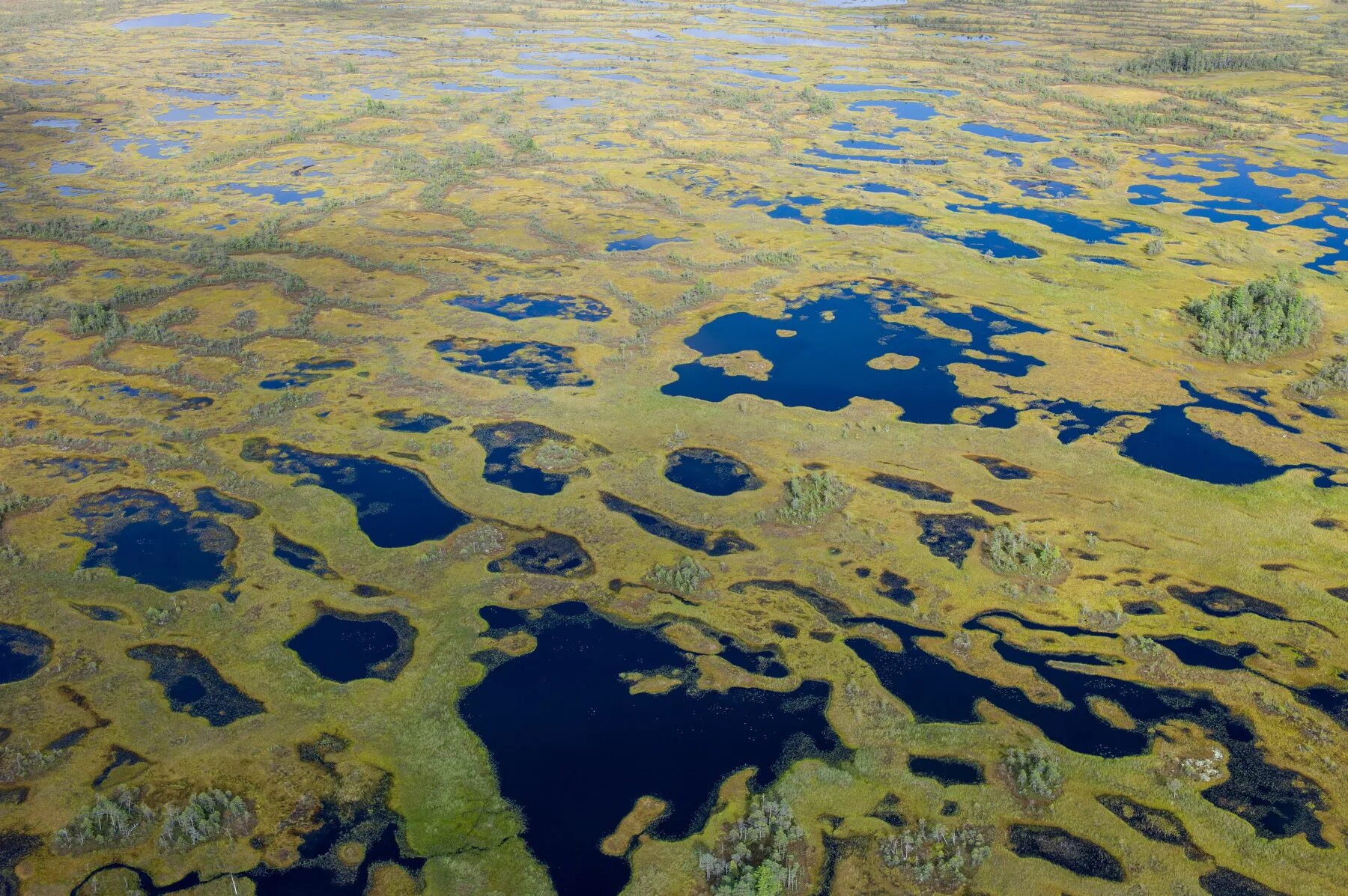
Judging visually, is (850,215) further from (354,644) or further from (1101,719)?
(354,644)

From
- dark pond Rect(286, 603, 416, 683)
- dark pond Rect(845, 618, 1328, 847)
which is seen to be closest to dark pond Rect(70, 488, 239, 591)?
dark pond Rect(286, 603, 416, 683)

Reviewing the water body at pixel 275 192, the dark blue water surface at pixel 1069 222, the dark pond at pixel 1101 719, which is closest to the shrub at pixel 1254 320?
the dark blue water surface at pixel 1069 222

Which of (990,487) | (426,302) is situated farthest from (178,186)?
(990,487)

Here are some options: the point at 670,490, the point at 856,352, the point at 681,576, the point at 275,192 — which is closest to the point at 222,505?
the point at 670,490

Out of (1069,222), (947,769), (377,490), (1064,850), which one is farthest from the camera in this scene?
(1069,222)

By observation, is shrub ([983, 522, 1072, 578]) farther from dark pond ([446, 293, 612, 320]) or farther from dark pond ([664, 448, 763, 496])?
dark pond ([446, 293, 612, 320])

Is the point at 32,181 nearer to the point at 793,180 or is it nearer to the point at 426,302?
the point at 426,302
